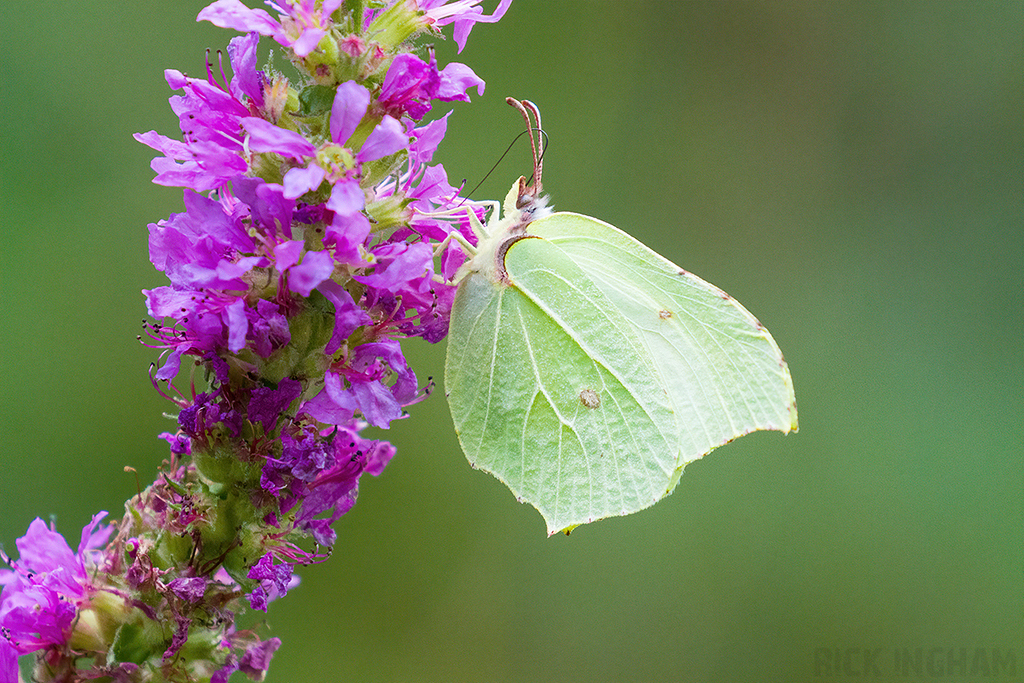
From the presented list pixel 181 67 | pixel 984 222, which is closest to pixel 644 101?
pixel 984 222

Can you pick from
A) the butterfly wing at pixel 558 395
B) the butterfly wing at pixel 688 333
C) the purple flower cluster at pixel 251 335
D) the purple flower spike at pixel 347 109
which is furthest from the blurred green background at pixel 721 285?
the purple flower spike at pixel 347 109

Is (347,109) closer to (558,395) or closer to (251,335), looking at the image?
(251,335)

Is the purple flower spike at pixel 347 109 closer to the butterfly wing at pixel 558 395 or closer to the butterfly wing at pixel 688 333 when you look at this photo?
the butterfly wing at pixel 558 395

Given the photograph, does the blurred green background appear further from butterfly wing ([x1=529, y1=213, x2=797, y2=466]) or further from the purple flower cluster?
butterfly wing ([x1=529, y1=213, x2=797, y2=466])

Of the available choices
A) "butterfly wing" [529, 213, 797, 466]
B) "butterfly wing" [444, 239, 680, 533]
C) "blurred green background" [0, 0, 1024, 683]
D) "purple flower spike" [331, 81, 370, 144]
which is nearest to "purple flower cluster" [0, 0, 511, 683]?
"purple flower spike" [331, 81, 370, 144]

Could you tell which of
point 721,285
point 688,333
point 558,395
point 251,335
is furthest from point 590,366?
point 721,285

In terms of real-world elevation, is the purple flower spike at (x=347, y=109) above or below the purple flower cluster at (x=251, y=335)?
above

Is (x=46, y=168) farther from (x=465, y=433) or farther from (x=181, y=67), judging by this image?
(x=465, y=433)
